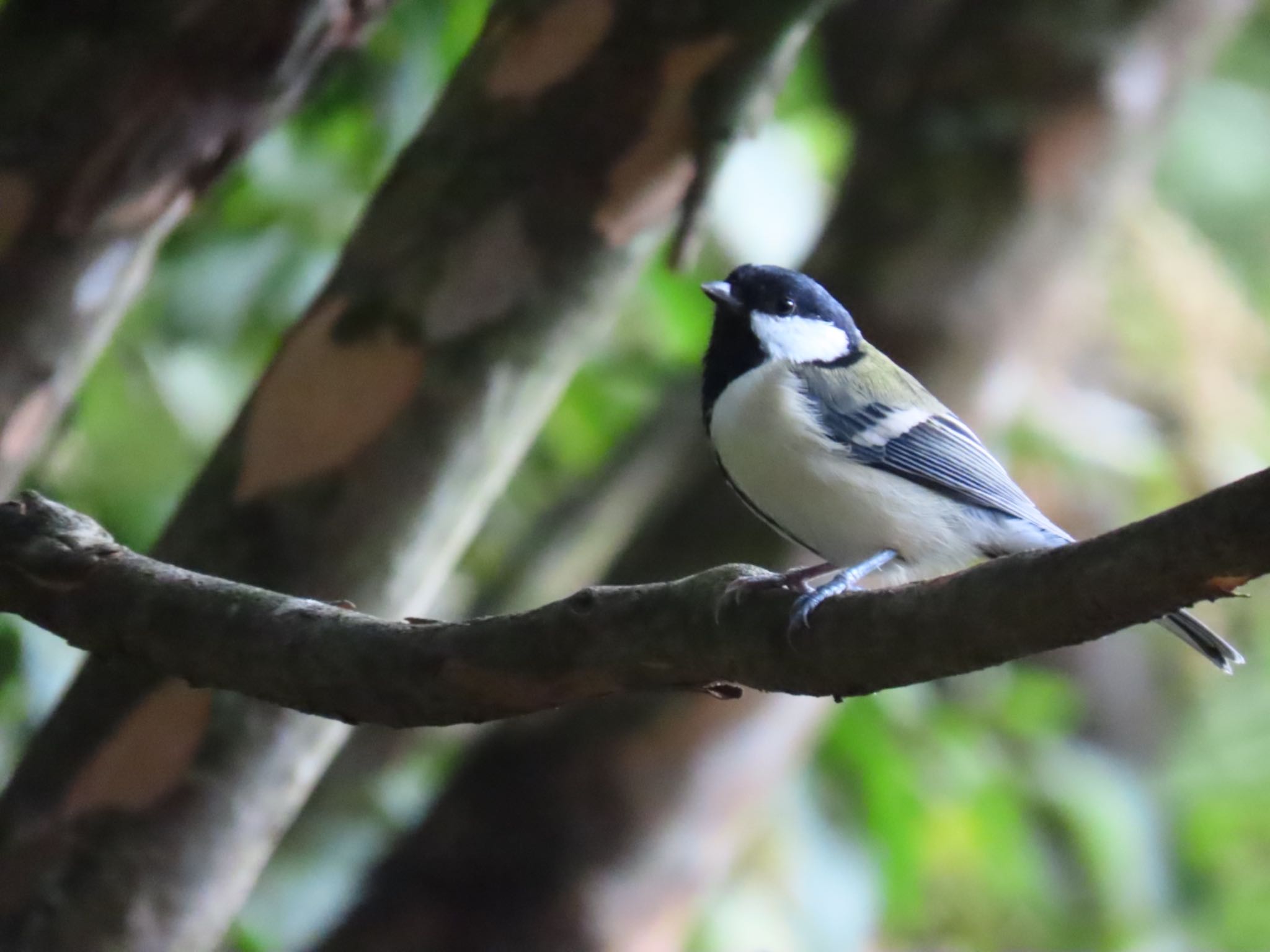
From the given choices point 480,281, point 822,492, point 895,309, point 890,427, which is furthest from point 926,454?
point 895,309

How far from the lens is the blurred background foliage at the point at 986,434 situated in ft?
5.32

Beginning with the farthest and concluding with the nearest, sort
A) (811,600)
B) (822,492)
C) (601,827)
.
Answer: (601,827) → (822,492) → (811,600)

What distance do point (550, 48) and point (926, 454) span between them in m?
0.50

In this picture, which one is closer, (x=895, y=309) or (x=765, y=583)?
(x=765, y=583)

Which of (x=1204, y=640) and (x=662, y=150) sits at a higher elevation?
(x=662, y=150)

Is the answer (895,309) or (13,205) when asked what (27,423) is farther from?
(895,309)

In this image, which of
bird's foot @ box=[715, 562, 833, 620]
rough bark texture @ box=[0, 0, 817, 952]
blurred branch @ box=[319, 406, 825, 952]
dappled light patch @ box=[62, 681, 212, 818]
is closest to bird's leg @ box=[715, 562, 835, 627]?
bird's foot @ box=[715, 562, 833, 620]

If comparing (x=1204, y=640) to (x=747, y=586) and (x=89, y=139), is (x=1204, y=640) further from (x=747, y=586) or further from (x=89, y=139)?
(x=89, y=139)

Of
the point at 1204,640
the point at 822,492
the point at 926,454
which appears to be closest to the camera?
the point at 1204,640

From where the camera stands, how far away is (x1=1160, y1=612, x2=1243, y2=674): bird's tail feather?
0.98 metres

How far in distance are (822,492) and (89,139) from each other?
68 centimetres

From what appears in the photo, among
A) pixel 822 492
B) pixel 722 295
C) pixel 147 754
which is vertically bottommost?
pixel 147 754

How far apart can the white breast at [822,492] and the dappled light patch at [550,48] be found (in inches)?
13.2

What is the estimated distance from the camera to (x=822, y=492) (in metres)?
1.11
